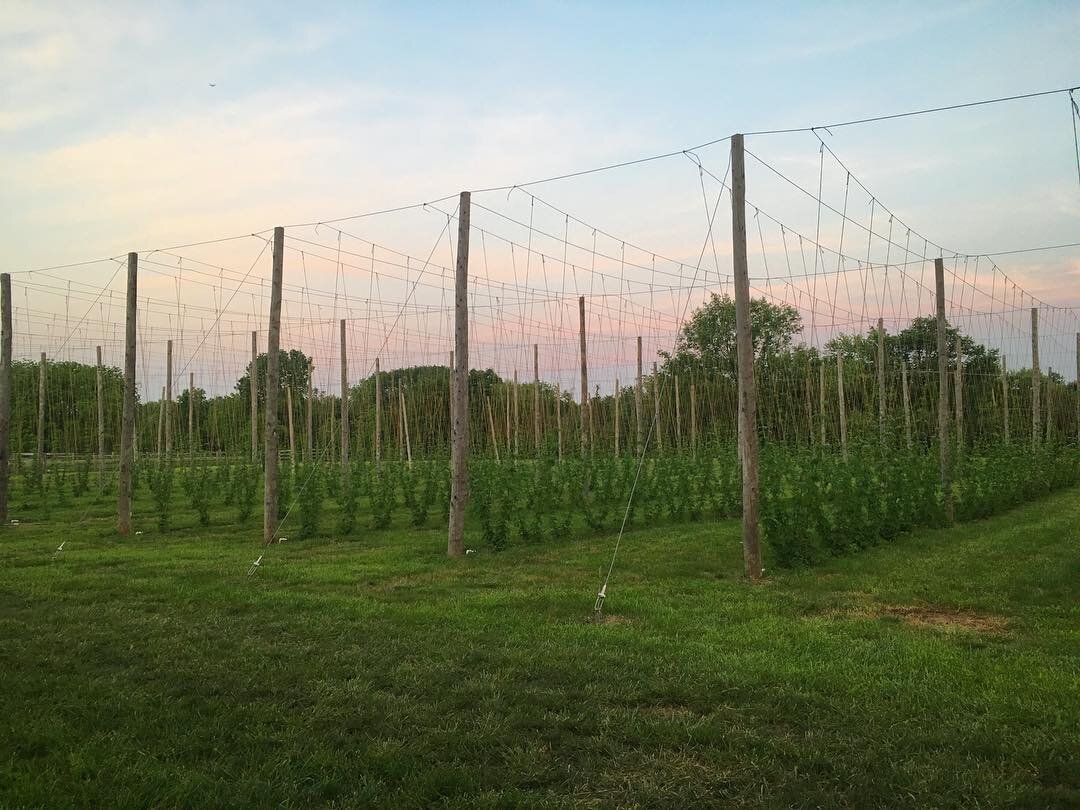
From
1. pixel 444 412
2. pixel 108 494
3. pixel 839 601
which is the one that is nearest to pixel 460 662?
pixel 839 601

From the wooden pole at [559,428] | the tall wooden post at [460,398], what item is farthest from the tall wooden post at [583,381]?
the tall wooden post at [460,398]

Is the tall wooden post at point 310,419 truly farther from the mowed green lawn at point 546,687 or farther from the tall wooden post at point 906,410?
the tall wooden post at point 906,410

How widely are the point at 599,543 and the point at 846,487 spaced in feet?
10.6

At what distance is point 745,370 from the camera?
818 centimetres

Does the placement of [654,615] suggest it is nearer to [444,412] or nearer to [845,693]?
[845,693]

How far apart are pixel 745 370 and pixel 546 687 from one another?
4570 millimetres

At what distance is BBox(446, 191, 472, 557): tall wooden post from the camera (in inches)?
385

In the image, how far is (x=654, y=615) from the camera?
6586 millimetres

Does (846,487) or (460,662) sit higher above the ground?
(846,487)

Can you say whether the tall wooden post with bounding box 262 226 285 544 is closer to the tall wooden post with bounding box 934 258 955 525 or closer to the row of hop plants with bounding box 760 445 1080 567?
the row of hop plants with bounding box 760 445 1080 567

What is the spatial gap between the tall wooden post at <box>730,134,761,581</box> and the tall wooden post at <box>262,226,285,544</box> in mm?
6247

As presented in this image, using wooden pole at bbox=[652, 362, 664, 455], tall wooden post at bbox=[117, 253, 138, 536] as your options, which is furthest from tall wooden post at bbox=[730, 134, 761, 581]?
tall wooden post at bbox=[117, 253, 138, 536]

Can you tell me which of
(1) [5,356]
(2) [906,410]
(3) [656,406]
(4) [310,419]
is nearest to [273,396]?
(3) [656,406]

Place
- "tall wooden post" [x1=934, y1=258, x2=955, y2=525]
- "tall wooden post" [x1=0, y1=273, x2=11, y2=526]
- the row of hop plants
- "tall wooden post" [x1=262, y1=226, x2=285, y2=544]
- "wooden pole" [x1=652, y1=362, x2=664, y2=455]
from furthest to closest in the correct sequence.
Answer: "tall wooden post" [x1=0, y1=273, x2=11, y2=526]
"tall wooden post" [x1=934, y1=258, x2=955, y2=525]
"tall wooden post" [x1=262, y1=226, x2=285, y2=544]
the row of hop plants
"wooden pole" [x1=652, y1=362, x2=664, y2=455]
